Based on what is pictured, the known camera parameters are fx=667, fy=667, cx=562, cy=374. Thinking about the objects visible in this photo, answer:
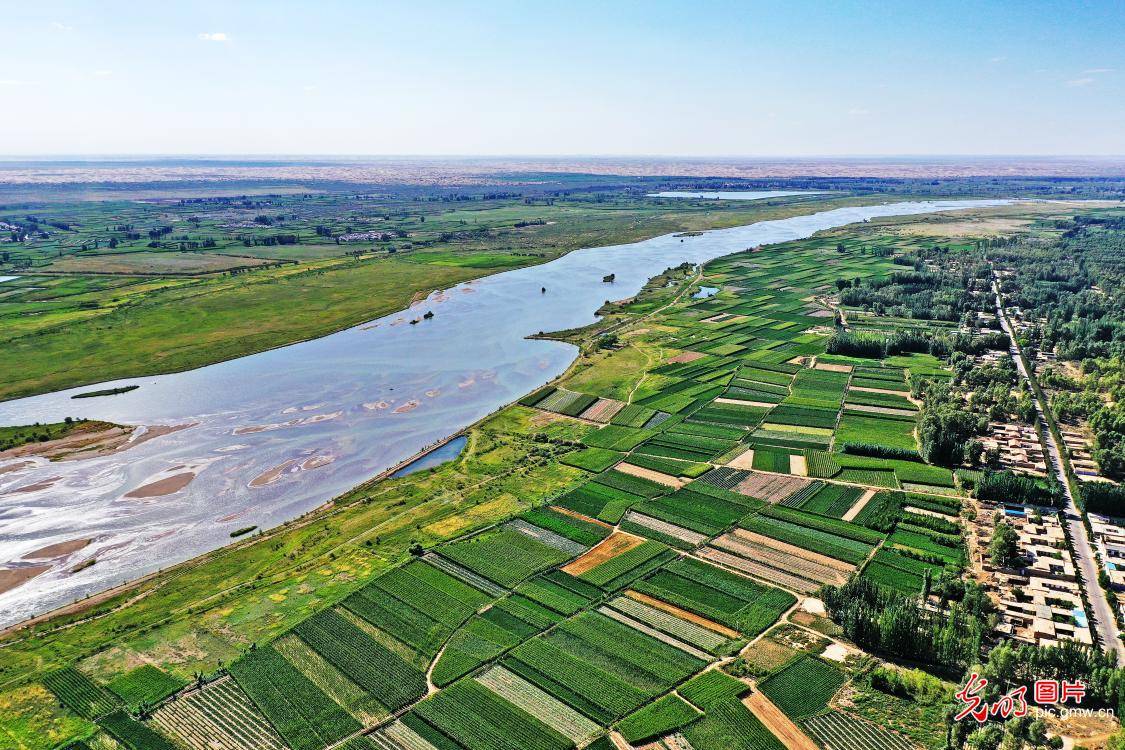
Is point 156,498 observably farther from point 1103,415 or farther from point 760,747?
point 1103,415

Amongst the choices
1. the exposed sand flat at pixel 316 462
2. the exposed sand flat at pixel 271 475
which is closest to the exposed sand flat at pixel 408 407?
the exposed sand flat at pixel 316 462

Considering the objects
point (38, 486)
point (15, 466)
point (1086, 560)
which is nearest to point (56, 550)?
point (38, 486)

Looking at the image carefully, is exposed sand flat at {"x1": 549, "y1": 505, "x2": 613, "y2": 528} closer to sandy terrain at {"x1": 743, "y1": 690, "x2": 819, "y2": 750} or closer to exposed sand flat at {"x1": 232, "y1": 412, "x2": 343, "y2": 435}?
sandy terrain at {"x1": 743, "y1": 690, "x2": 819, "y2": 750}

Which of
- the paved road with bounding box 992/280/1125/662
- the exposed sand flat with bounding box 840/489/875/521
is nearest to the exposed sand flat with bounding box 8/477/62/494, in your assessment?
the exposed sand flat with bounding box 840/489/875/521

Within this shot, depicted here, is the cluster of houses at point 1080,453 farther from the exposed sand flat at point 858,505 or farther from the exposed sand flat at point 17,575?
the exposed sand flat at point 17,575

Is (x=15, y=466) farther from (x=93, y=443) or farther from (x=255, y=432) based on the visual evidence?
(x=255, y=432)

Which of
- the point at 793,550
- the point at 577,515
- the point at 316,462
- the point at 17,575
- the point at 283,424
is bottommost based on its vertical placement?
the point at 17,575
